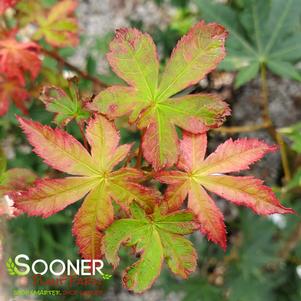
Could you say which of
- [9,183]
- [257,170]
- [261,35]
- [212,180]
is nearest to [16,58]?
[9,183]

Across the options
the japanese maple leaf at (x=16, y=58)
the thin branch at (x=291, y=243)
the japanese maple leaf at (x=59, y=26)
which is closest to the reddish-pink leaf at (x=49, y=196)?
the japanese maple leaf at (x=16, y=58)

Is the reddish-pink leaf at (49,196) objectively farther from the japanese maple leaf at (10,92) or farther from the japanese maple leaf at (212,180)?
the japanese maple leaf at (10,92)

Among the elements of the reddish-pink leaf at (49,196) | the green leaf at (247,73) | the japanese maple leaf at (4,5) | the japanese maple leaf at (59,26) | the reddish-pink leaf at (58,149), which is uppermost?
the japanese maple leaf at (59,26)

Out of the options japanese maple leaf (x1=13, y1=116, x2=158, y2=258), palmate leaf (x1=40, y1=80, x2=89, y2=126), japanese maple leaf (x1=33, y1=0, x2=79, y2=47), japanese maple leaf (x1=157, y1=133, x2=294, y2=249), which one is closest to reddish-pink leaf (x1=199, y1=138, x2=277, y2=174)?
japanese maple leaf (x1=157, y1=133, x2=294, y2=249)

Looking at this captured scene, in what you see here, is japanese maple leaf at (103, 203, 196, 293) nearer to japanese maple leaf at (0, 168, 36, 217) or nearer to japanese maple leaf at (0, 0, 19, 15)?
japanese maple leaf at (0, 168, 36, 217)

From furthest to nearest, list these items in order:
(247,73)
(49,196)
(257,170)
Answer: (257,170) < (247,73) < (49,196)

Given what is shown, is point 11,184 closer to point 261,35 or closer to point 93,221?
point 93,221
